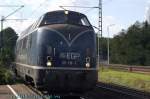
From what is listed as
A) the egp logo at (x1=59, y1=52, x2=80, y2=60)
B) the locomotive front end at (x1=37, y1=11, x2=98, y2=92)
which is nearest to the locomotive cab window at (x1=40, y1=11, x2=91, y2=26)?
the locomotive front end at (x1=37, y1=11, x2=98, y2=92)

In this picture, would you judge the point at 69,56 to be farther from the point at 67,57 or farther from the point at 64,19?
the point at 64,19

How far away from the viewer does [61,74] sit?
16.4m

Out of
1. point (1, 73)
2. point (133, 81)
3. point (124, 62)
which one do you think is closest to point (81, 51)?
point (1, 73)

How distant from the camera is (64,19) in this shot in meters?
17.8

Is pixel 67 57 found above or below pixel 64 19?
below

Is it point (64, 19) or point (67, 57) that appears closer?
point (67, 57)

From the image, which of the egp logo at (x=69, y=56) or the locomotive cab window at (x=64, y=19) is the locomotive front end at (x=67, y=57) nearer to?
the egp logo at (x=69, y=56)

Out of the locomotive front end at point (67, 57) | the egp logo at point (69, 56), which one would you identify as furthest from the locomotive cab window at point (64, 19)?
the egp logo at point (69, 56)

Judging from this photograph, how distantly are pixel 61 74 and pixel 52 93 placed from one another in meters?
1.03

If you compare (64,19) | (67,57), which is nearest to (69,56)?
(67,57)

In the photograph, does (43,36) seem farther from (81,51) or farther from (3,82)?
(3,82)

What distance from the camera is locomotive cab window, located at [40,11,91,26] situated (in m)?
17.7

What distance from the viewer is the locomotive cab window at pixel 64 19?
58.0 ft

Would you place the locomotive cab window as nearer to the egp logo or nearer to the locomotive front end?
the locomotive front end
